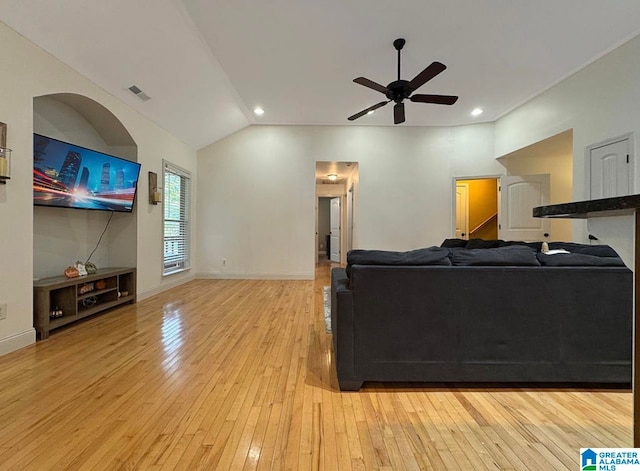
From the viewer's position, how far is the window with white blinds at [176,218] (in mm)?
5375

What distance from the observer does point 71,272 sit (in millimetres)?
3420

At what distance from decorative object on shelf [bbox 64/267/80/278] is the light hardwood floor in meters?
Result: 0.83

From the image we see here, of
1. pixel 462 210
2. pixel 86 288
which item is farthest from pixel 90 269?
pixel 462 210

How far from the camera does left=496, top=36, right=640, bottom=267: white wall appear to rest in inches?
136

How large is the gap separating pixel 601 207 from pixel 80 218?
4.88m

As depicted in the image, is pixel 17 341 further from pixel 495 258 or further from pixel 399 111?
pixel 399 111

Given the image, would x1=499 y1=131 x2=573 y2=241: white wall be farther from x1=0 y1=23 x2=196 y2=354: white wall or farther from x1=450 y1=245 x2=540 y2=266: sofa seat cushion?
x1=0 y1=23 x2=196 y2=354: white wall

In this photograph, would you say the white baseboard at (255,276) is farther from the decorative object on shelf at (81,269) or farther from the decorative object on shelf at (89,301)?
the decorative object on shelf at (81,269)

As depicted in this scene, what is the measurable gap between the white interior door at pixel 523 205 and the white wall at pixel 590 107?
2.90 feet

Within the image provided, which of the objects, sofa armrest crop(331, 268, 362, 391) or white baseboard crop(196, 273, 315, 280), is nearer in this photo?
sofa armrest crop(331, 268, 362, 391)

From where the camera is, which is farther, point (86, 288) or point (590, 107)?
point (590, 107)

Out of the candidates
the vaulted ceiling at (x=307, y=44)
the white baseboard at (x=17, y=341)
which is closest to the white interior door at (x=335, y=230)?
the vaulted ceiling at (x=307, y=44)

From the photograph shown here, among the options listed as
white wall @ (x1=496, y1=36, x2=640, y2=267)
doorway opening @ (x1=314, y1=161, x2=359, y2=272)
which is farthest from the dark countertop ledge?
doorway opening @ (x1=314, y1=161, x2=359, y2=272)

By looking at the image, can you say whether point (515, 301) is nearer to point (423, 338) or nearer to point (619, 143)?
point (423, 338)
